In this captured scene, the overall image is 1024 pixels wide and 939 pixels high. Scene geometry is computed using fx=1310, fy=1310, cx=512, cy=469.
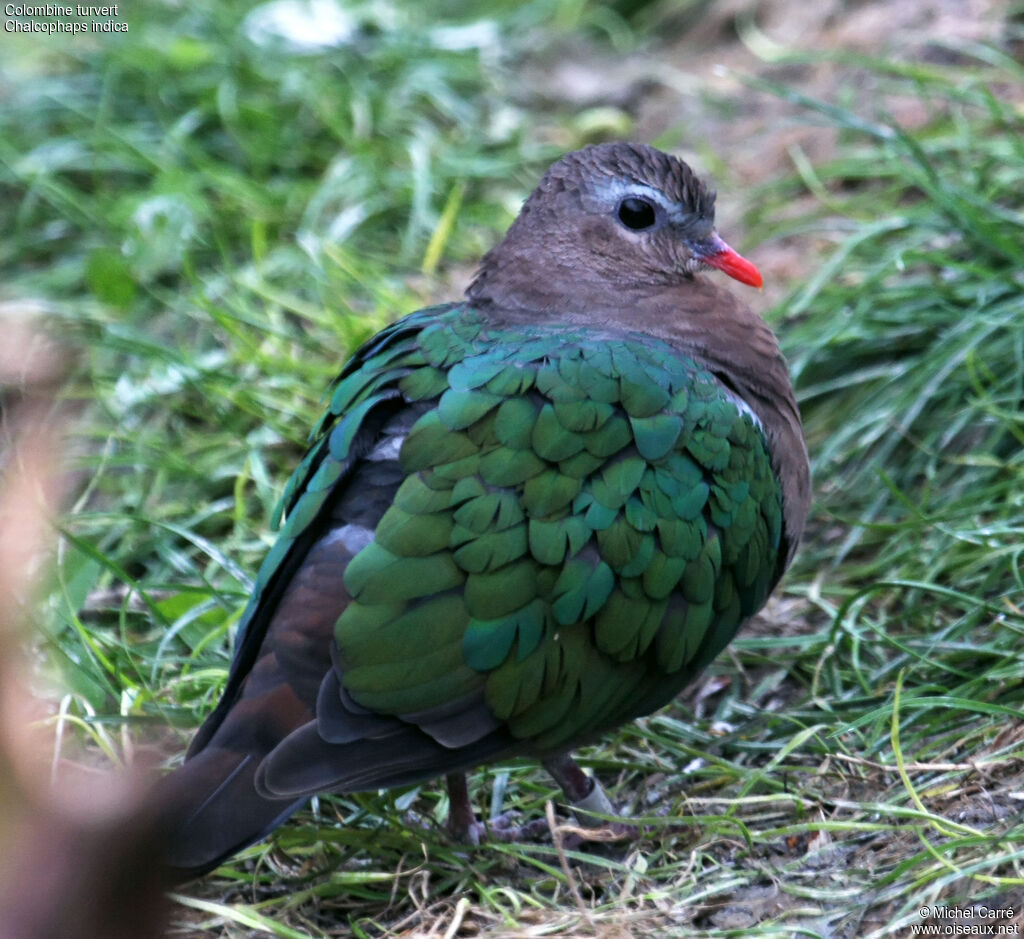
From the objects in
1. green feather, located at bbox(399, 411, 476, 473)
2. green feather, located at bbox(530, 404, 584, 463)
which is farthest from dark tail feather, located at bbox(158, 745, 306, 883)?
green feather, located at bbox(530, 404, 584, 463)

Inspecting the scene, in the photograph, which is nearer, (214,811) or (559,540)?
(214,811)

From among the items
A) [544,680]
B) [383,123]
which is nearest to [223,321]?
[383,123]

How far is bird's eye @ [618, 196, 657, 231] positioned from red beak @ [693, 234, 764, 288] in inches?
5.2

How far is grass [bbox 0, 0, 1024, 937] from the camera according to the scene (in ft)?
8.11

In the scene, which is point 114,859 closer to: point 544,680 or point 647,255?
point 544,680

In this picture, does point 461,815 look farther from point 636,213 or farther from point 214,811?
point 636,213

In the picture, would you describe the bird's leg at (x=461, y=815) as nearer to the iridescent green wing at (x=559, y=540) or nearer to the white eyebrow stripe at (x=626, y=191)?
the iridescent green wing at (x=559, y=540)

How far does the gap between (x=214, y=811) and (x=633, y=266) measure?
1529 mm

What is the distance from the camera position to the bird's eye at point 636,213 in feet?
9.86

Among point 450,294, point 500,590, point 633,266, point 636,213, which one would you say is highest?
point 636,213

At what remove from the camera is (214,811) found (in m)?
2.19

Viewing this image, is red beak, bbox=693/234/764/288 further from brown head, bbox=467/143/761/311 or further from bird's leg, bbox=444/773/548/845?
bird's leg, bbox=444/773/548/845

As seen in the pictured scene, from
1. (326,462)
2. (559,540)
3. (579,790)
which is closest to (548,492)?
(559,540)

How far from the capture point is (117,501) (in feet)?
12.2
